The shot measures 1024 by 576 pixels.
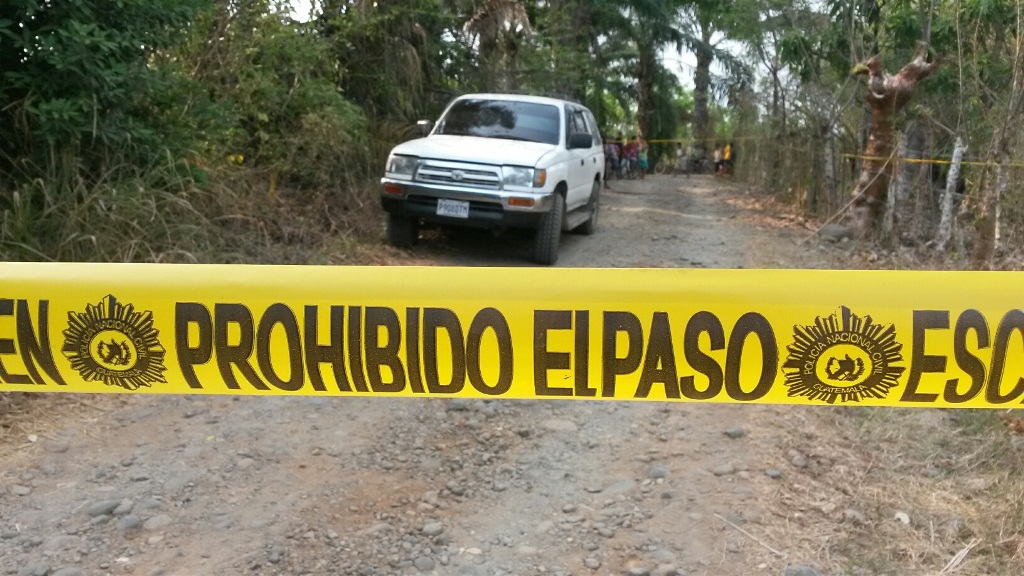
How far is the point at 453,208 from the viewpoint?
27.6ft

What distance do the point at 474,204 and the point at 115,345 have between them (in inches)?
229

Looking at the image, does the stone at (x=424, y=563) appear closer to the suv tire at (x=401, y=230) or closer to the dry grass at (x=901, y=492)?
the dry grass at (x=901, y=492)

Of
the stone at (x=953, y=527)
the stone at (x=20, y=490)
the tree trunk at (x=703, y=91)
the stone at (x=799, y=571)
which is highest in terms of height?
the tree trunk at (x=703, y=91)

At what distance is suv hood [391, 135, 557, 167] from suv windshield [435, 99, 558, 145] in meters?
0.24

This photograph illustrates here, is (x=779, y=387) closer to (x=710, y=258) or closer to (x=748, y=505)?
(x=748, y=505)

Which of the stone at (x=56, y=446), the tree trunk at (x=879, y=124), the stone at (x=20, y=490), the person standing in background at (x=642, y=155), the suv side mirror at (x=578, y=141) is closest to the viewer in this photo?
the stone at (x=20, y=490)

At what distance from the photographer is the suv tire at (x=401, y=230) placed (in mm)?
9022

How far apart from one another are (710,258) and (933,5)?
11.5ft

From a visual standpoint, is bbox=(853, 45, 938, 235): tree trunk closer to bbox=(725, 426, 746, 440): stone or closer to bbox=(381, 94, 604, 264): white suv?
bbox=(381, 94, 604, 264): white suv

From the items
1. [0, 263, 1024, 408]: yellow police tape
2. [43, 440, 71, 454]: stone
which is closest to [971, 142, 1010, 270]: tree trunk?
[0, 263, 1024, 408]: yellow police tape

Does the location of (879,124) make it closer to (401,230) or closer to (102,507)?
(401,230)

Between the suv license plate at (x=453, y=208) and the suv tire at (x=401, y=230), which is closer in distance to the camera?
the suv license plate at (x=453, y=208)

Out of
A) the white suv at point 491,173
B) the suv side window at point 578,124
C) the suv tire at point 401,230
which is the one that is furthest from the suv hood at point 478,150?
the suv side window at point 578,124

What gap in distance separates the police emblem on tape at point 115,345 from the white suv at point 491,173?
18.8 ft
